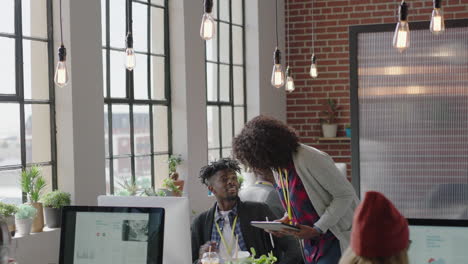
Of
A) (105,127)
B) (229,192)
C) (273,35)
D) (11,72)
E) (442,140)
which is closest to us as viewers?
(229,192)

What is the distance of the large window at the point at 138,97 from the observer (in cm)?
528

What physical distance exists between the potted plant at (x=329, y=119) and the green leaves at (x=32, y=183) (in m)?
4.08

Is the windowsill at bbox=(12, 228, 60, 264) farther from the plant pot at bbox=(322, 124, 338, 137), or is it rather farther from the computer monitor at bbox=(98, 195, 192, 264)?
the plant pot at bbox=(322, 124, 338, 137)

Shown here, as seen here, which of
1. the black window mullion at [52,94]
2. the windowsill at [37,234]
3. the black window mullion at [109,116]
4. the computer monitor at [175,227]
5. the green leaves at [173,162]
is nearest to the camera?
the computer monitor at [175,227]

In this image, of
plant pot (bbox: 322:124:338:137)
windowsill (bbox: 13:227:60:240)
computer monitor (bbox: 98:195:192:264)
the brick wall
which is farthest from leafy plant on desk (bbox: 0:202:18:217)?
the brick wall

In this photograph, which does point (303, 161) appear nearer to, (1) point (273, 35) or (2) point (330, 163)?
(2) point (330, 163)

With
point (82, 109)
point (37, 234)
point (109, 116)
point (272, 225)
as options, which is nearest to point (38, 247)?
point (37, 234)

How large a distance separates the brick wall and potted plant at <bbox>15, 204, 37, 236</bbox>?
4.38 metres

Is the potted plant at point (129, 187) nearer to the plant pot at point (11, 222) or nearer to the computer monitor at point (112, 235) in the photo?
the plant pot at point (11, 222)

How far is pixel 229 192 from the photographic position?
12.7 feet

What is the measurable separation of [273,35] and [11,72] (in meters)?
3.91

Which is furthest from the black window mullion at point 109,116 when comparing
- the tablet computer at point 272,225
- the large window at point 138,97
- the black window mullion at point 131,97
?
the tablet computer at point 272,225

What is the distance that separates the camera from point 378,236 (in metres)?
1.51

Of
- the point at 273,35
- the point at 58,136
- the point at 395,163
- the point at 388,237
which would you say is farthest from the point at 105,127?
the point at 388,237
